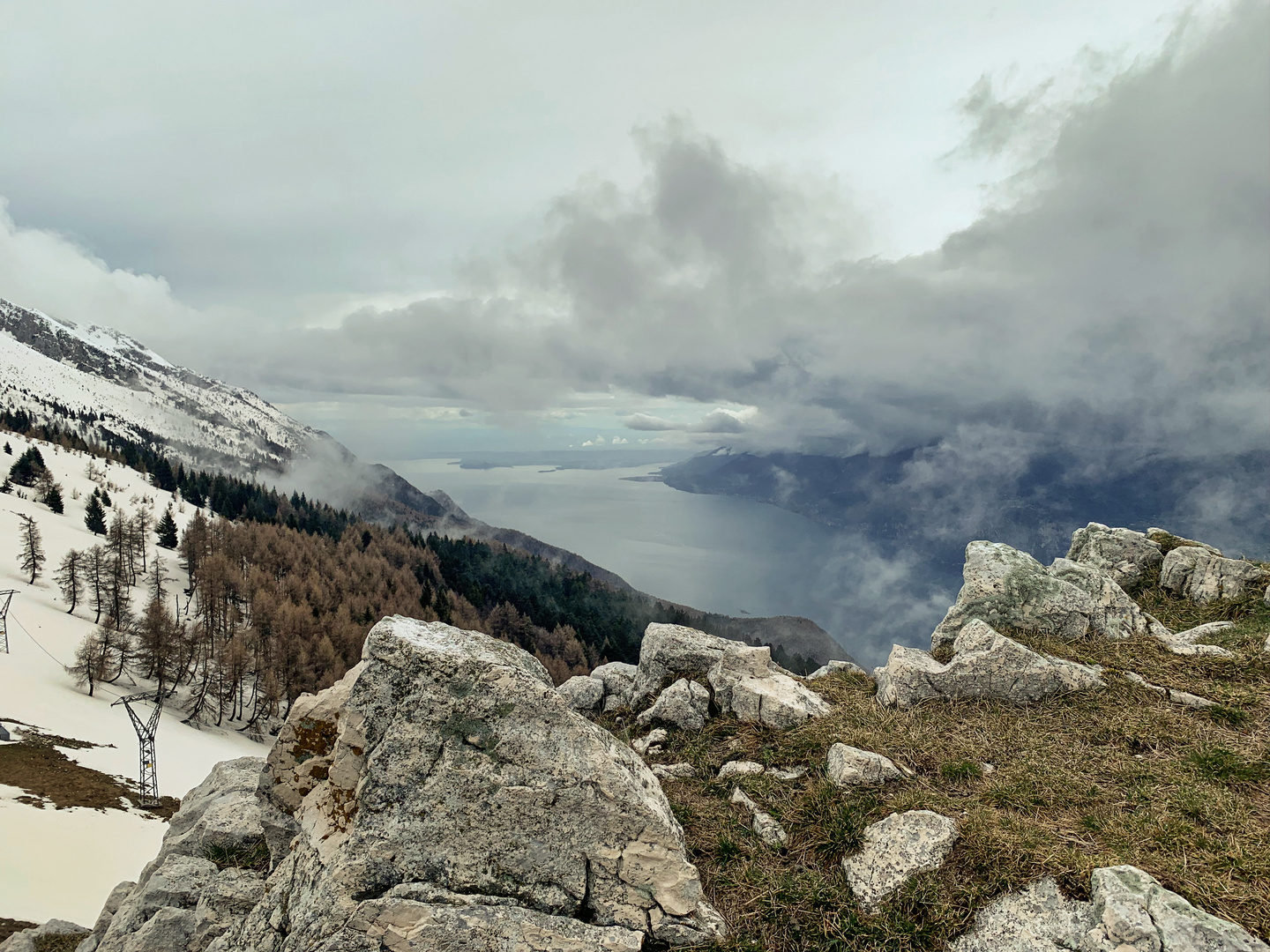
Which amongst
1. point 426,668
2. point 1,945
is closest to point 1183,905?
point 426,668

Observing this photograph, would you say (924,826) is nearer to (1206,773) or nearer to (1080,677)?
(1206,773)

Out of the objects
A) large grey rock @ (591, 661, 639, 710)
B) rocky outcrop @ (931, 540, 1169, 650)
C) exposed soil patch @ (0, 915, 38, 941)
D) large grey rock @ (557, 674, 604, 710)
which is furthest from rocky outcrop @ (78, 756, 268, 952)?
exposed soil patch @ (0, 915, 38, 941)

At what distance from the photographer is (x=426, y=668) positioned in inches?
259

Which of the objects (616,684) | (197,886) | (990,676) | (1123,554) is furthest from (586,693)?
(1123,554)

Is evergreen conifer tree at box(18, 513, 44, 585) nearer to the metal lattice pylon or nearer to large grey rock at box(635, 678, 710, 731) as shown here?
the metal lattice pylon

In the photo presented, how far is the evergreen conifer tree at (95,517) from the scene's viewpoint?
127812 mm

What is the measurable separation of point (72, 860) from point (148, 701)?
55.5m

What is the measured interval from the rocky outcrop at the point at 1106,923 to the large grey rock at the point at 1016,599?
797 centimetres

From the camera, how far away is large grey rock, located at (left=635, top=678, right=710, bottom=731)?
11.4m

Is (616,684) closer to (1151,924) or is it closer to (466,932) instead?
(466,932)

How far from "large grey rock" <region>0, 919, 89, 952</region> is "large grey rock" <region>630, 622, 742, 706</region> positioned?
13.2m

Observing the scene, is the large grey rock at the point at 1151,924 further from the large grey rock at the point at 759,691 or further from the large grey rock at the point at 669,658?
the large grey rock at the point at 669,658

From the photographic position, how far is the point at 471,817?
620 centimetres

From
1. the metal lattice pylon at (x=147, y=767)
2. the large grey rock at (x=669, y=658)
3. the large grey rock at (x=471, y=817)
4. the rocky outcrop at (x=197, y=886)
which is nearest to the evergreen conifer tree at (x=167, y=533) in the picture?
the metal lattice pylon at (x=147, y=767)
